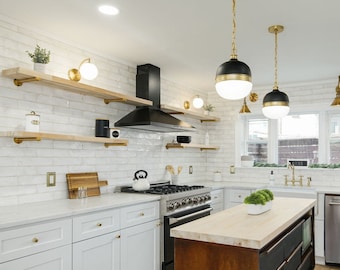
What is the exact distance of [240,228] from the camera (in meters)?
2.29

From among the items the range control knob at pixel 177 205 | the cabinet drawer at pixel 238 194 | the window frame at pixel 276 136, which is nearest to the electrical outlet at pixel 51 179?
the range control knob at pixel 177 205

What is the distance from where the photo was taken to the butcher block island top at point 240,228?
2.04 m

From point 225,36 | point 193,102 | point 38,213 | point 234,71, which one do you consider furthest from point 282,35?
point 38,213

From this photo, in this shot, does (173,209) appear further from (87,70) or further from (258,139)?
(258,139)

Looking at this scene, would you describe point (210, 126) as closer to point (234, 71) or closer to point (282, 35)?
point (282, 35)

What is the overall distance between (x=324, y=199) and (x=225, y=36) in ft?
8.93

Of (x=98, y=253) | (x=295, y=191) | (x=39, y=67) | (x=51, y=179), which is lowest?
(x=98, y=253)

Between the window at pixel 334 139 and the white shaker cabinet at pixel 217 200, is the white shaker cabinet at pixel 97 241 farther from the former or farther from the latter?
the window at pixel 334 139

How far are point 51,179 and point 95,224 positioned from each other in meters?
0.72

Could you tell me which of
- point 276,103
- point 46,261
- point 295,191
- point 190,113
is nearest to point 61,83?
point 46,261

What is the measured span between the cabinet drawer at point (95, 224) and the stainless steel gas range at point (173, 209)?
2.42 feet

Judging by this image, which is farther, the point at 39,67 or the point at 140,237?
the point at 140,237

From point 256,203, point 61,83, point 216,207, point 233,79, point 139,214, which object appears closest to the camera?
point 233,79

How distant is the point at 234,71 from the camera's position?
2277 millimetres
